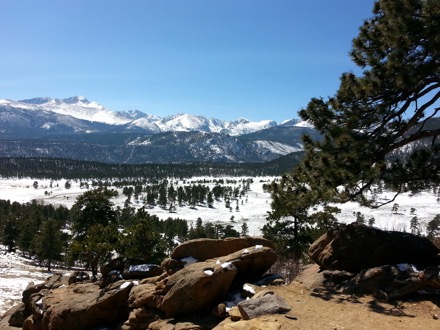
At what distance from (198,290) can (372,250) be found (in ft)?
23.3

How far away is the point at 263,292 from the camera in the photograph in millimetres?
11977

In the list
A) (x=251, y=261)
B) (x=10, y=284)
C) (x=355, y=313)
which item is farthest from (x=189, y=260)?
(x=10, y=284)

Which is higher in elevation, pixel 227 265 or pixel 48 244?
pixel 227 265

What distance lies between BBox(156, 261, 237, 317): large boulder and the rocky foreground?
0.12ft

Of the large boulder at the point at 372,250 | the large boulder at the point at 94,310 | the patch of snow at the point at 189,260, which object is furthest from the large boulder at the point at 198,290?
the large boulder at the point at 372,250

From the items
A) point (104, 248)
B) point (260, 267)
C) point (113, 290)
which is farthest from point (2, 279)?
point (260, 267)

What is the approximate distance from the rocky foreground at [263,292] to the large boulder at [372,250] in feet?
0.12

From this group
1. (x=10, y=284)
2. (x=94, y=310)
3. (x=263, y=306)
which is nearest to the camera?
(x=263, y=306)

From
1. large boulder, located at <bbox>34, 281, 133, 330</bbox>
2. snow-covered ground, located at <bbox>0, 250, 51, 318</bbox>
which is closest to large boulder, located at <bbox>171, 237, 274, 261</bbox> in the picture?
large boulder, located at <bbox>34, 281, 133, 330</bbox>

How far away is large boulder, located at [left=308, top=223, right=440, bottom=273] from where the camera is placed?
13625mm

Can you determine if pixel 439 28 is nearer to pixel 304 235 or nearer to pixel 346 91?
pixel 346 91

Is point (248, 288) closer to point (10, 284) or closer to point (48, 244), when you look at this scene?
point (10, 284)

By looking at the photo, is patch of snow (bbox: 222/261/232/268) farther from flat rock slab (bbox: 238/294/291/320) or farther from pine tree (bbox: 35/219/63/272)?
pine tree (bbox: 35/219/63/272)

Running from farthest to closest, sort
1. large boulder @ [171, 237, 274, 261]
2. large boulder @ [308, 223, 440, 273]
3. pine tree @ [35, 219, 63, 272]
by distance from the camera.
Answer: pine tree @ [35, 219, 63, 272], large boulder @ [171, 237, 274, 261], large boulder @ [308, 223, 440, 273]
